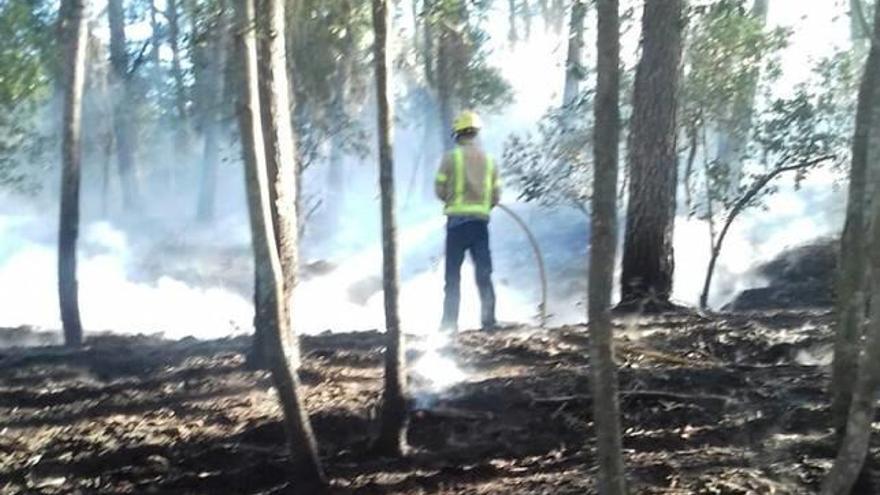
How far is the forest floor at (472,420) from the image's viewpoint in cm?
560

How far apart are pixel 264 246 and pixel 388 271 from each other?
0.81 meters

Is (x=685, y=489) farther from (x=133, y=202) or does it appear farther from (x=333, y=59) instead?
(x=133, y=202)

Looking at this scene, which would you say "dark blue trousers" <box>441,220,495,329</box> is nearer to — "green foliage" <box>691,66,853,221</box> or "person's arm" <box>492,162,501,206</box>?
"person's arm" <box>492,162,501,206</box>

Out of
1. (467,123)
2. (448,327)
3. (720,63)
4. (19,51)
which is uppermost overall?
(19,51)

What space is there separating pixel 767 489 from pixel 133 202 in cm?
3764

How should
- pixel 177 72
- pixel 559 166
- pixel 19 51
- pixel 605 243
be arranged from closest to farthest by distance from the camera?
pixel 605 243 → pixel 19 51 → pixel 559 166 → pixel 177 72

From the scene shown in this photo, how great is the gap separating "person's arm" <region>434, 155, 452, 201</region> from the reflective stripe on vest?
61 mm

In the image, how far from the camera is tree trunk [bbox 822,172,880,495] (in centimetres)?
405

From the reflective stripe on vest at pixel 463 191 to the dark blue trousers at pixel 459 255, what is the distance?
0.43ft

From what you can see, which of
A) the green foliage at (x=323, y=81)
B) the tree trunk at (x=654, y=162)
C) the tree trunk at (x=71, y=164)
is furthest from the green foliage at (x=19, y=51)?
the tree trunk at (x=654, y=162)

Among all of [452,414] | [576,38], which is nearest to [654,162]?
[452,414]

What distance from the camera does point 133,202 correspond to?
40.0m

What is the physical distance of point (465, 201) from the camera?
9516 mm

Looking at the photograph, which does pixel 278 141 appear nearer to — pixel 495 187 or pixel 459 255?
pixel 495 187
